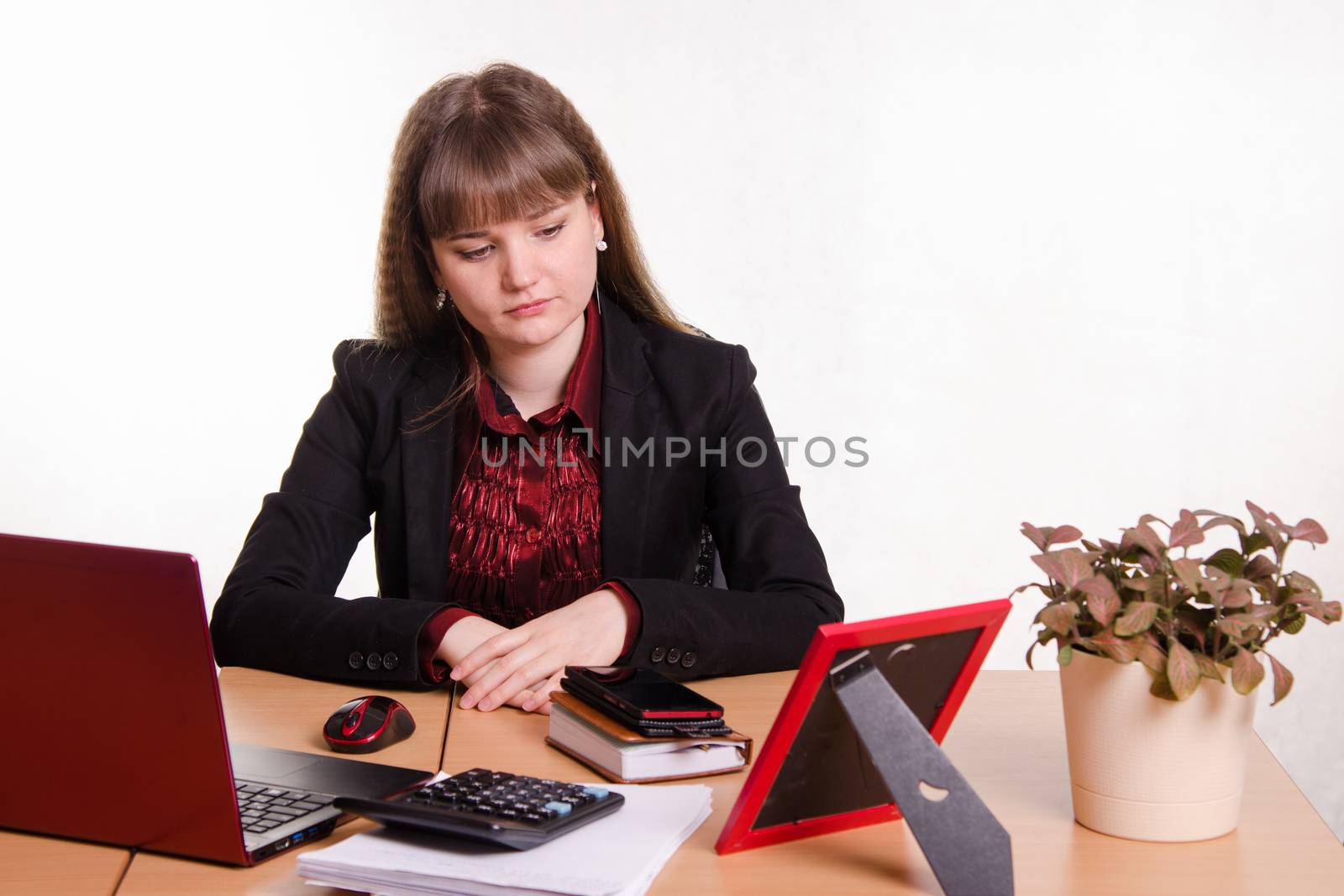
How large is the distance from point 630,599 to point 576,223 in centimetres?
58

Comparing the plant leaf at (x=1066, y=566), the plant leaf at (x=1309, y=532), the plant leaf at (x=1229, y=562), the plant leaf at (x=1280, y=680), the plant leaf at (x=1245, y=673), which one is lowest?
the plant leaf at (x=1280, y=680)

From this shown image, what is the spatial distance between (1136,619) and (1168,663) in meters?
0.04

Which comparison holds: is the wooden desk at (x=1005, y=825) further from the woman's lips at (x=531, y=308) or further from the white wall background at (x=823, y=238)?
the white wall background at (x=823, y=238)

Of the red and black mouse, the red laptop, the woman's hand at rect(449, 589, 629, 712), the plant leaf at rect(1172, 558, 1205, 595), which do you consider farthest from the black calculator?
the plant leaf at rect(1172, 558, 1205, 595)

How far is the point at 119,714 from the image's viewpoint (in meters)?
0.98

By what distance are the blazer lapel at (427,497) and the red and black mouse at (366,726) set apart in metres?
0.66

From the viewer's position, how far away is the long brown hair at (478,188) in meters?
1.79

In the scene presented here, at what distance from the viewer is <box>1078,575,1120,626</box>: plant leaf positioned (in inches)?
40.1

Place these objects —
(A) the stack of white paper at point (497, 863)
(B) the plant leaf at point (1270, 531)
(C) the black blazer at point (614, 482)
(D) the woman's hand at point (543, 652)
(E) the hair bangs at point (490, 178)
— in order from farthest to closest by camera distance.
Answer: (C) the black blazer at point (614, 482) → (E) the hair bangs at point (490, 178) → (D) the woman's hand at point (543, 652) → (B) the plant leaf at point (1270, 531) → (A) the stack of white paper at point (497, 863)

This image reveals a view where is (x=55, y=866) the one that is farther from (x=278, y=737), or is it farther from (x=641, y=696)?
(x=641, y=696)

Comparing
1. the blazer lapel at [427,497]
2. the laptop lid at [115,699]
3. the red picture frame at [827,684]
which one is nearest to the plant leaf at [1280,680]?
the red picture frame at [827,684]

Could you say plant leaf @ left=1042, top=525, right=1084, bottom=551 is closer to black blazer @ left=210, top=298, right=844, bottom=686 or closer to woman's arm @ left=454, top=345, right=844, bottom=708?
woman's arm @ left=454, top=345, right=844, bottom=708

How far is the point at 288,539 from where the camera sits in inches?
75.1

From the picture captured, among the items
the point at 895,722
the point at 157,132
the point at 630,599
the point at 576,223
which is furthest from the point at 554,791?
the point at 157,132
